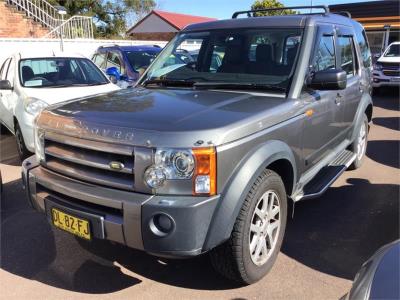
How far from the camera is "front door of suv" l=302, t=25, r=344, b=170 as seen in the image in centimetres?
386

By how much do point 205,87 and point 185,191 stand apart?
1.49 m

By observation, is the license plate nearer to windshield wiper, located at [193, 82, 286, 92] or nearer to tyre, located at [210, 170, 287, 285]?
tyre, located at [210, 170, 287, 285]

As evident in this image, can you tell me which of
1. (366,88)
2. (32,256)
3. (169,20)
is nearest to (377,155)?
(366,88)

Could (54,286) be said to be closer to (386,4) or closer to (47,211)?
(47,211)

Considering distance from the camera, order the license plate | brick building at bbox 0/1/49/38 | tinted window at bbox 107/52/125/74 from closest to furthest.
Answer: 1. the license plate
2. tinted window at bbox 107/52/125/74
3. brick building at bbox 0/1/49/38

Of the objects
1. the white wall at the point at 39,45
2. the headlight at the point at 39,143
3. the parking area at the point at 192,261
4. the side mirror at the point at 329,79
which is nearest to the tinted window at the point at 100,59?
the white wall at the point at 39,45

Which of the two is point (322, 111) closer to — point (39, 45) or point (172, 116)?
point (172, 116)

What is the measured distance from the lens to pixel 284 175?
→ 11.9 ft

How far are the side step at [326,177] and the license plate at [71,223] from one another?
6.25ft

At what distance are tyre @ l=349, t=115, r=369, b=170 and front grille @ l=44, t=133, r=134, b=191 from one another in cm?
359

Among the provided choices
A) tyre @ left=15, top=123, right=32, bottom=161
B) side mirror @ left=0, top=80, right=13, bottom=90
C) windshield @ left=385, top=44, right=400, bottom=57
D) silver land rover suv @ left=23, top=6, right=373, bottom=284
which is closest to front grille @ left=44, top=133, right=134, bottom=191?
silver land rover suv @ left=23, top=6, right=373, bottom=284

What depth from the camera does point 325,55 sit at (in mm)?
4359

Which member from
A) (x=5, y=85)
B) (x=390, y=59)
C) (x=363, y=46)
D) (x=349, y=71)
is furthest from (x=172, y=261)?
(x=390, y=59)

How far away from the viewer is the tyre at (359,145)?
18.3 feet
